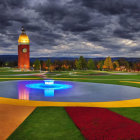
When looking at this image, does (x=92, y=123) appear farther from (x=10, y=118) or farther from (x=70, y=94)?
(x=70, y=94)

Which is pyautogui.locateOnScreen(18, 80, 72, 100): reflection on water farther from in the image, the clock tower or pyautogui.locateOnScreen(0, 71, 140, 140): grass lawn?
the clock tower

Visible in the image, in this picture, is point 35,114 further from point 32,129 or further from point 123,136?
point 123,136

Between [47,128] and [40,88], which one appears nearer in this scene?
[47,128]

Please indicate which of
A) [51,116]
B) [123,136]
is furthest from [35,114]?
[123,136]

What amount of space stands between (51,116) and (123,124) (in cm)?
387

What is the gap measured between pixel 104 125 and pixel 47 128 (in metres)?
2.69

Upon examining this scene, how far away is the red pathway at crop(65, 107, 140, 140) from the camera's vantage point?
6.78 meters

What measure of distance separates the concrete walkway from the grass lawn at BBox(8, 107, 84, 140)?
0.92 feet

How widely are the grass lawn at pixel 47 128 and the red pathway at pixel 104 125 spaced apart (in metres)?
0.42

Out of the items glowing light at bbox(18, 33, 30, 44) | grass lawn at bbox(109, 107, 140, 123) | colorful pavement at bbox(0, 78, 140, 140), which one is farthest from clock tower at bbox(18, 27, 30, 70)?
grass lawn at bbox(109, 107, 140, 123)

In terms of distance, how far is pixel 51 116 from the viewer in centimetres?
947

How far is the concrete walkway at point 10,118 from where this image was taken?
7.30 meters

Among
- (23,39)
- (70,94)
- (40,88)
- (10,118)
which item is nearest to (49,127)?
(10,118)

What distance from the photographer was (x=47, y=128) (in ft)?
25.1
